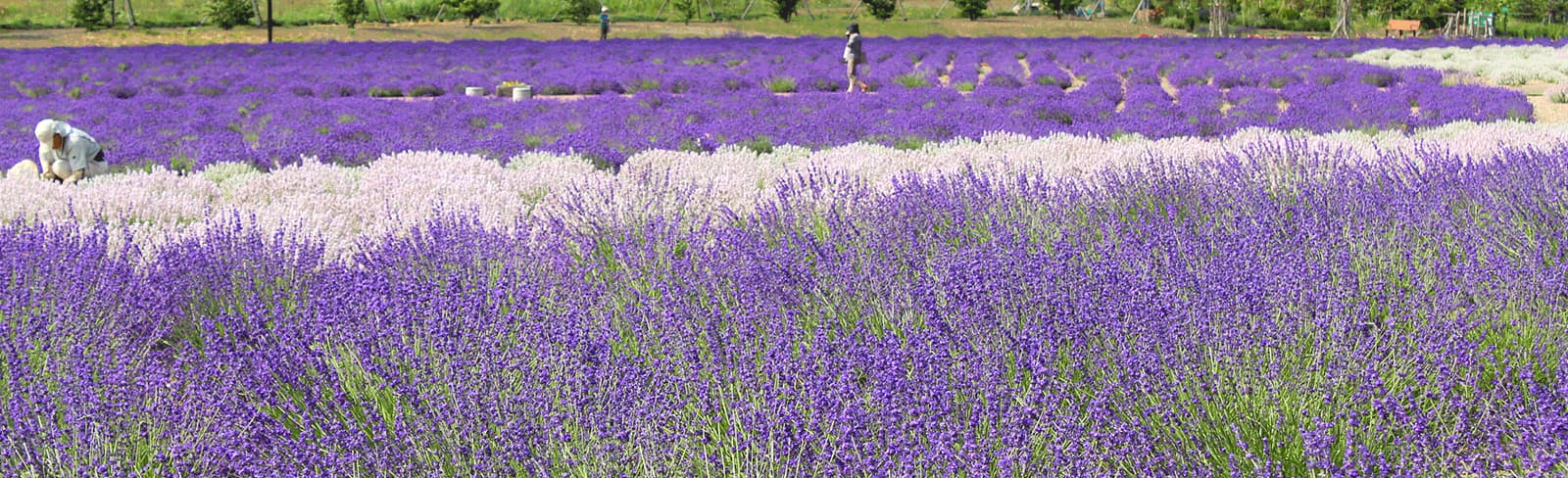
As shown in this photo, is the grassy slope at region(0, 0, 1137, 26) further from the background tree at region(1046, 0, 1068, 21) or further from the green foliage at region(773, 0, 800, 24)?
the background tree at region(1046, 0, 1068, 21)

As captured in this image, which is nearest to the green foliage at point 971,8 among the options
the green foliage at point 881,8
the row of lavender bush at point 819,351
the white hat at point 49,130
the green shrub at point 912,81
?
the green foliage at point 881,8

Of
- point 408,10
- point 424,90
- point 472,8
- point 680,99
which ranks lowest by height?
point 680,99

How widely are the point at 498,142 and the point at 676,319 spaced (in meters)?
6.55

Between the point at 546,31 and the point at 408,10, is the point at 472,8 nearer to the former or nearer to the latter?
the point at 546,31

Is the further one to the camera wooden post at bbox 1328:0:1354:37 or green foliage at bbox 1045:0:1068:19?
green foliage at bbox 1045:0:1068:19

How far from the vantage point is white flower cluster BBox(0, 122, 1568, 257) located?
509cm

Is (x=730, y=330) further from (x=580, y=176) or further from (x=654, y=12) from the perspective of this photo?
(x=654, y=12)

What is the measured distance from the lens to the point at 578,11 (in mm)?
40500

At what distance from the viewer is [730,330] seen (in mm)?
3186

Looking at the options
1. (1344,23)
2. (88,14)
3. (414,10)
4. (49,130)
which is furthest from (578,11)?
(49,130)

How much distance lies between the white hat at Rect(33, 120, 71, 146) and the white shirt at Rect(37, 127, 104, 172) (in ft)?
0.14

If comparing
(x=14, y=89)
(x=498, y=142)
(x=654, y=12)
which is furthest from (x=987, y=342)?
(x=654, y=12)

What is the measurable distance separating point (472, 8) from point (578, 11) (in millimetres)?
3582

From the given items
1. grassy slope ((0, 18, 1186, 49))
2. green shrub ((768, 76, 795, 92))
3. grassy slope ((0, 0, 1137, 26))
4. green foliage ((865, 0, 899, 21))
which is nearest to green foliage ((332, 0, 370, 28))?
grassy slope ((0, 18, 1186, 49))
